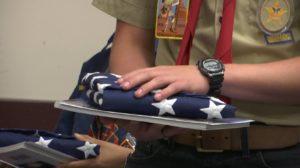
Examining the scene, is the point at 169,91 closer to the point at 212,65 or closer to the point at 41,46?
the point at 212,65

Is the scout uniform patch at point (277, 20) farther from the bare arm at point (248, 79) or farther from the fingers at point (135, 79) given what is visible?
the fingers at point (135, 79)

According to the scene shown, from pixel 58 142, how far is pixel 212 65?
444mm

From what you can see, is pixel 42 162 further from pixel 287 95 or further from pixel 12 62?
pixel 12 62

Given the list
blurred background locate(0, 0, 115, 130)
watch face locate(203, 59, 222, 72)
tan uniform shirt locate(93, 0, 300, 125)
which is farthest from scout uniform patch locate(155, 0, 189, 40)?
blurred background locate(0, 0, 115, 130)

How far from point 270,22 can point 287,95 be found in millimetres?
152

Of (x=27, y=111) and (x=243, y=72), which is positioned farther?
(x=27, y=111)

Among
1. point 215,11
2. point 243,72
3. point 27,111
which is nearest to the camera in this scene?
point 243,72

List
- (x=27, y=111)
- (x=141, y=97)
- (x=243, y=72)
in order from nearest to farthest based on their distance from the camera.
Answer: (x=141, y=97)
(x=243, y=72)
(x=27, y=111)

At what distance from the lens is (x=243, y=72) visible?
0.85 meters

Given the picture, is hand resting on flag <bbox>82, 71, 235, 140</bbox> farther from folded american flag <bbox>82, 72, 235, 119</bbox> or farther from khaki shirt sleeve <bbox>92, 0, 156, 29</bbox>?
khaki shirt sleeve <bbox>92, 0, 156, 29</bbox>

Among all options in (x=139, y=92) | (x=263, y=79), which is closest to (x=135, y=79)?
(x=139, y=92)

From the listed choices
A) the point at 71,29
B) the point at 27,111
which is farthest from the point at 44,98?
the point at 71,29

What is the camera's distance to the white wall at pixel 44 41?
2246 millimetres

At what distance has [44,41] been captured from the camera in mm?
2260
